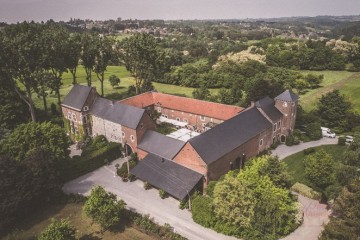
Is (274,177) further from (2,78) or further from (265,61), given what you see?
(265,61)

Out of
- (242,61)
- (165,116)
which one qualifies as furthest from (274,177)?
(242,61)

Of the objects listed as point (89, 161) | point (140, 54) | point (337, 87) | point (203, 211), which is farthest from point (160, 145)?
point (337, 87)

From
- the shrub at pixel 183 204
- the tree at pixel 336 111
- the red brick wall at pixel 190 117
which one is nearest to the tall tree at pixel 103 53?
the red brick wall at pixel 190 117

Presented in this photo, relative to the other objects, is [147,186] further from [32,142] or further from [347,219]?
[347,219]

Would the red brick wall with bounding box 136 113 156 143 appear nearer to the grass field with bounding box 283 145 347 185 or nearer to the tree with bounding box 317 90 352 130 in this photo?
the grass field with bounding box 283 145 347 185

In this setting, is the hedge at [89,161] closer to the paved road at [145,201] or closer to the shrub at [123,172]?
the paved road at [145,201]

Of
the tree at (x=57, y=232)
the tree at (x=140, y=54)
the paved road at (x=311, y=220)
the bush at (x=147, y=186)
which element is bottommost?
the paved road at (x=311, y=220)
